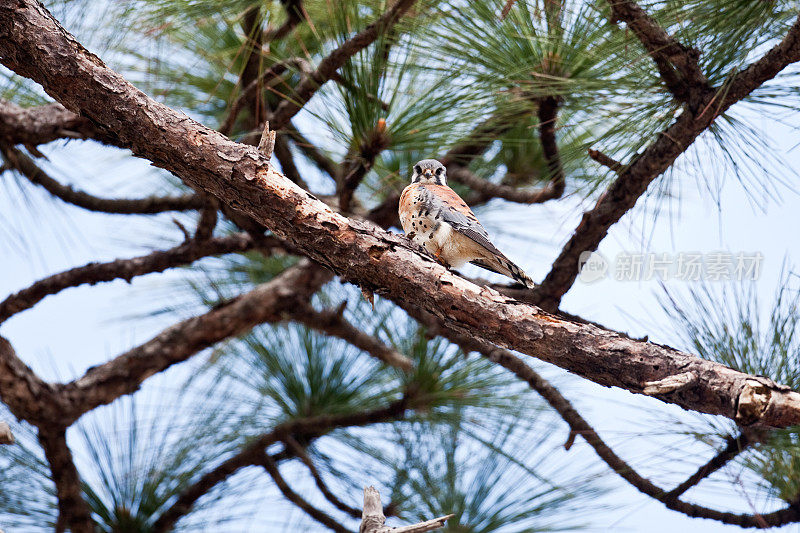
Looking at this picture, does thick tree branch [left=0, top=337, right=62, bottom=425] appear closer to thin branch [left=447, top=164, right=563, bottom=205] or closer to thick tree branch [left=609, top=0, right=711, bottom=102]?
thin branch [left=447, top=164, right=563, bottom=205]

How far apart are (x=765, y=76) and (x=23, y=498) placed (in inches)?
78.0

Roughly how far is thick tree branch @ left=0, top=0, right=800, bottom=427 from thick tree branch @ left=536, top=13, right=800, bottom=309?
489 millimetres

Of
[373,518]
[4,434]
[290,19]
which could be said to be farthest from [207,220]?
[373,518]

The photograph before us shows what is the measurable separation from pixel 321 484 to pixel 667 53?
4.56ft

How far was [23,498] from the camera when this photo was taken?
2.05 meters

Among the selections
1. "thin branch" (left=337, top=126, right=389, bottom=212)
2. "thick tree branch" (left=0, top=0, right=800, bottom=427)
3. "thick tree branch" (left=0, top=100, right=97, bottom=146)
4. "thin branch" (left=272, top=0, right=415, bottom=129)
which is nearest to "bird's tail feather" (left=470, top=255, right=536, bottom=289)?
"thick tree branch" (left=0, top=0, right=800, bottom=427)

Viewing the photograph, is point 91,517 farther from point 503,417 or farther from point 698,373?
point 698,373

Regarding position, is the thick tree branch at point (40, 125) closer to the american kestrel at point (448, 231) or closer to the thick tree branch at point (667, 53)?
the american kestrel at point (448, 231)

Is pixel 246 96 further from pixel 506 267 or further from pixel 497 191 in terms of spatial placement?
pixel 506 267

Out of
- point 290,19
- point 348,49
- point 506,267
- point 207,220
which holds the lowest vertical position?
point 506,267

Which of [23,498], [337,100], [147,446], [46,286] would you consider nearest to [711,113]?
[337,100]

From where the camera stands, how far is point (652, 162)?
1338 mm

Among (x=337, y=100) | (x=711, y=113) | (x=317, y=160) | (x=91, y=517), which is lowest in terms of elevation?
(x=91, y=517)

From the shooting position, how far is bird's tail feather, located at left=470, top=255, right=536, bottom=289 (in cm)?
126
